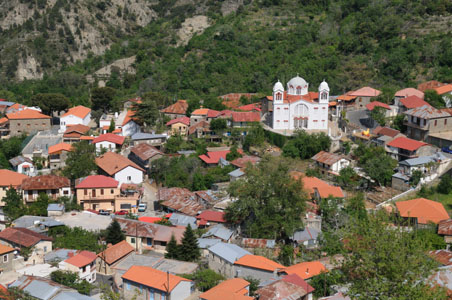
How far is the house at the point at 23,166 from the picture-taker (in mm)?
43062

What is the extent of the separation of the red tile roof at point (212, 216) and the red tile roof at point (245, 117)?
13.1 meters

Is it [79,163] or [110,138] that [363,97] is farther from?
[79,163]

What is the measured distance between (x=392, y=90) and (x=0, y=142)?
108 ft

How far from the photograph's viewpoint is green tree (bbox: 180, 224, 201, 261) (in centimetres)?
3025

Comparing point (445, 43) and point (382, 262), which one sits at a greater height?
point (445, 43)

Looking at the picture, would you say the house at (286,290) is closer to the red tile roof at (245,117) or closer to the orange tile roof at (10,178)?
the orange tile roof at (10,178)

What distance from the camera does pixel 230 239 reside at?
33062mm

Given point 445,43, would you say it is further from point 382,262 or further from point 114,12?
point 114,12

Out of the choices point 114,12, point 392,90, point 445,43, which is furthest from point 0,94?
point 445,43

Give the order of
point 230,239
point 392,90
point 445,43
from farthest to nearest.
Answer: point 445,43 < point 392,90 < point 230,239

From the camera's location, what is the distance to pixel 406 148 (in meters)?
39.8

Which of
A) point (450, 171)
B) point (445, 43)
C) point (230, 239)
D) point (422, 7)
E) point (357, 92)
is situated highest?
point (422, 7)

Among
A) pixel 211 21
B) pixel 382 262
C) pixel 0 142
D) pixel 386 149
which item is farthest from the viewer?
pixel 211 21

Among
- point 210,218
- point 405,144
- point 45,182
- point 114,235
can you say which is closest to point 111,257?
point 114,235
